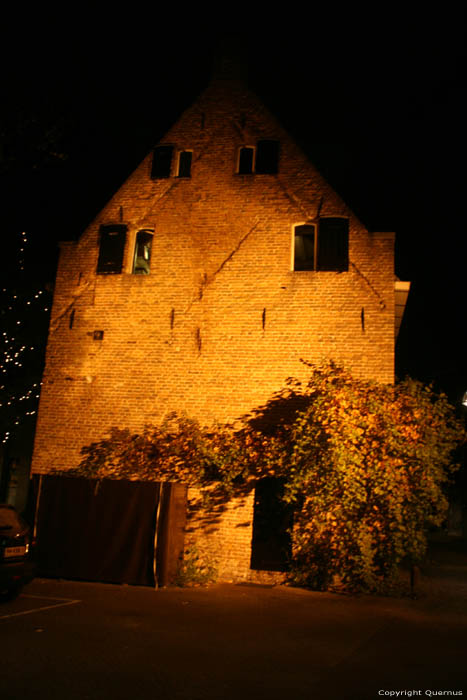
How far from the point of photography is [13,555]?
7.76 meters

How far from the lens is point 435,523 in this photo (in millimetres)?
9391

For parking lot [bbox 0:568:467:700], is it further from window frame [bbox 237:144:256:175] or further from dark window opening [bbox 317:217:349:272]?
window frame [bbox 237:144:256:175]

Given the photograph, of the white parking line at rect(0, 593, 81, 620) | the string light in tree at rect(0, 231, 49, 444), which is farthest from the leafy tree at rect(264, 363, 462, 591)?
the string light in tree at rect(0, 231, 49, 444)

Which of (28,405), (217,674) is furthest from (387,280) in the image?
(28,405)

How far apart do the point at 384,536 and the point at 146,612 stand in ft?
13.9

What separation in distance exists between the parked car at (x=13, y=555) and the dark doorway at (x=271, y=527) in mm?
4372

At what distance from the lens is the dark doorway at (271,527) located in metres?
10.7

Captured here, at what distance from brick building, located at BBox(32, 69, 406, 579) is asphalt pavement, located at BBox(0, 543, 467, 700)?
263 cm

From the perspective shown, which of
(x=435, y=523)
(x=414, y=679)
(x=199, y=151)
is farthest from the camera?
(x=199, y=151)

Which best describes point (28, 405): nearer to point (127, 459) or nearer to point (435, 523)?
point (127, 459)

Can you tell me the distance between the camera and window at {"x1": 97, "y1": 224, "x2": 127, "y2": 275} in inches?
504

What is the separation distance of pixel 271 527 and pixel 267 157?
808 cm

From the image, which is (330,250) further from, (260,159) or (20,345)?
(20,345)

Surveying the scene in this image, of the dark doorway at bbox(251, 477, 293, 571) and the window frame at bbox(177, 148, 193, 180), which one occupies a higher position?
the window frame at bbox(177, 148, 193, 180)
